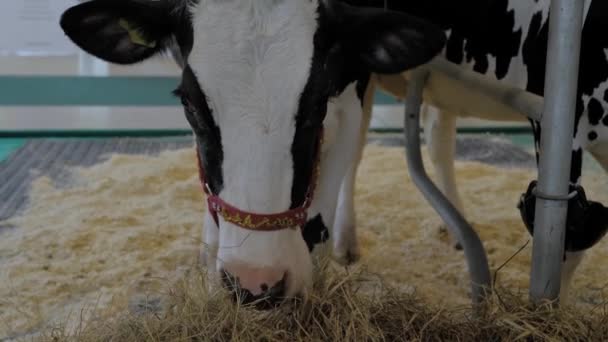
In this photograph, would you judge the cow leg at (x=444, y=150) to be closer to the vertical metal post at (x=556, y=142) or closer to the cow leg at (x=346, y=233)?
the cow leg at (x=346, y=233)

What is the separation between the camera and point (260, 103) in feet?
3.74

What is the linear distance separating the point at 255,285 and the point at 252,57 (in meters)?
0.38

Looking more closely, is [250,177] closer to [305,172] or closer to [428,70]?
[305,172]

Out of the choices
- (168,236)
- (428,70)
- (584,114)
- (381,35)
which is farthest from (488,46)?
(168,236)

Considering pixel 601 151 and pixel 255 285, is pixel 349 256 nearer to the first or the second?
pixel 601 151

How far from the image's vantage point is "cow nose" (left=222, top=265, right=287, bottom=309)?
1113 mm

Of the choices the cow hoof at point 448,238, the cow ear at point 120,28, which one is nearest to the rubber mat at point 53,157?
the cow ear at point 120,28

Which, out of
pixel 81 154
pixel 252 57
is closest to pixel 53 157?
pixel 81 154

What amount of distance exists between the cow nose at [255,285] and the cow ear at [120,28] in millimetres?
518

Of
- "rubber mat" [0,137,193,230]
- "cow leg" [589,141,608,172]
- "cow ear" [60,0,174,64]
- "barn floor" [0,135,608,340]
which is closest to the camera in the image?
"cow ear" [60,0,174,64]

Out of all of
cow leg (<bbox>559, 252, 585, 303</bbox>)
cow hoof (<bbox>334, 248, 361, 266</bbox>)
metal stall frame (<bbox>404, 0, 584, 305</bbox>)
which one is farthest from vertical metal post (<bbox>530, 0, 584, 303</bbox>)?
cow hoof (<bbox>334, 248, 361, 266</bbox>)

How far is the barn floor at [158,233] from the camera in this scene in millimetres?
1983

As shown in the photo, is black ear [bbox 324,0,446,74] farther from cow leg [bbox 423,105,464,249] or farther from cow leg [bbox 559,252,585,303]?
cow leg [bbox 423,105,464,249]

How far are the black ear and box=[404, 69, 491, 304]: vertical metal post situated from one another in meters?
0.32
